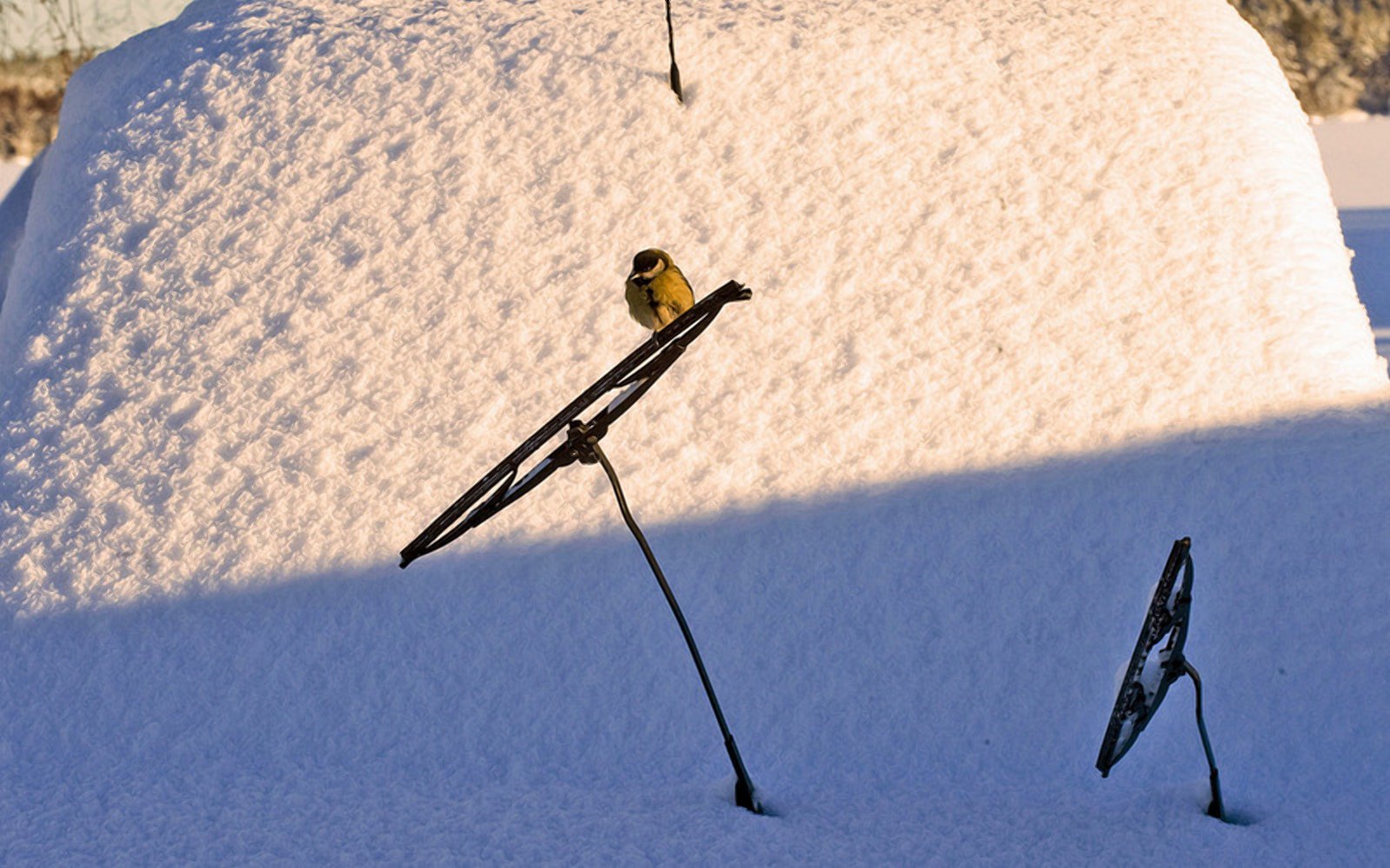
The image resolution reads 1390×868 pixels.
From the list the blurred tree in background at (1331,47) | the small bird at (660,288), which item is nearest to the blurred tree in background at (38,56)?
the blurred tree in background at (1331,47)

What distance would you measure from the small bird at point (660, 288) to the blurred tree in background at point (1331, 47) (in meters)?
9.28

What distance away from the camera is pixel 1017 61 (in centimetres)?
469

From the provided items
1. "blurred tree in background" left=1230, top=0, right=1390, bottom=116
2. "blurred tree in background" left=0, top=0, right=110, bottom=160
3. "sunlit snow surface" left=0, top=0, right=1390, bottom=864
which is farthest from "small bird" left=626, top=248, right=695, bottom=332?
"blurred tree in background" left=0, top=0, right=110, bottom=160

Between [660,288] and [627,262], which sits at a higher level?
[660,288]

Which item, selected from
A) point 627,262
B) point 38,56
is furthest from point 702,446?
point 38,56

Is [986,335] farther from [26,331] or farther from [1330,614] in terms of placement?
[26,331]

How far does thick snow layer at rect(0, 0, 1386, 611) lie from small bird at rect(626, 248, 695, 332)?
48.0 inches

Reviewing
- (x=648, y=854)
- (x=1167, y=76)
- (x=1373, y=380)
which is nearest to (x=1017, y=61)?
(x=1167, y=76)

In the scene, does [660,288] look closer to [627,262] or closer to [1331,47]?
[627,262]

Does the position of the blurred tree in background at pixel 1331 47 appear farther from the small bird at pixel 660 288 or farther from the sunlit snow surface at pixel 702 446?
the small bird at pixel 660 288

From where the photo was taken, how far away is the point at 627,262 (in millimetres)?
4273

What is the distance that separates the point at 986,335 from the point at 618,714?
170 cm

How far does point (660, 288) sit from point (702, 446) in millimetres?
1317

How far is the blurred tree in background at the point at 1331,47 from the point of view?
404 inches
